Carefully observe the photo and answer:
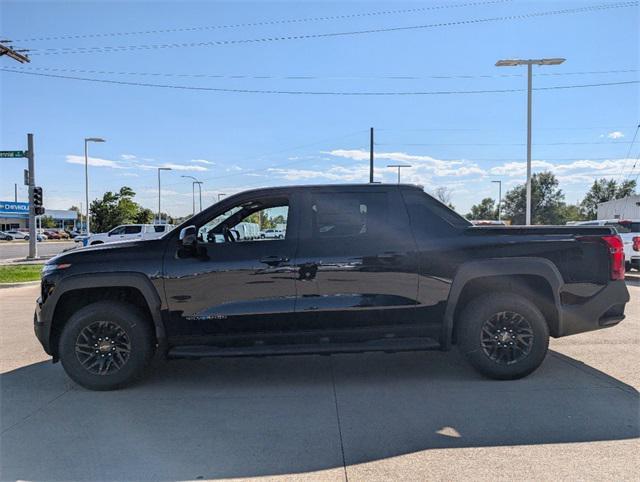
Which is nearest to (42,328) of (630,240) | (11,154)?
(630,240)

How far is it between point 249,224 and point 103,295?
1.61 m

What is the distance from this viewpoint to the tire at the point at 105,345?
4676mm

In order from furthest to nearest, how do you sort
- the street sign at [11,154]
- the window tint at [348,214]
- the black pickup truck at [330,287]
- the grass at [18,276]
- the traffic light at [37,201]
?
the traffic light at [37,201] → the street sign at [11,154] → the grass at [18,276] → the window tint at [348,214] → the black pickup truck at [330,287]

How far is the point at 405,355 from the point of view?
238 inches

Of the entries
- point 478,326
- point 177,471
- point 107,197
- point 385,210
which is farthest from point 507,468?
point 107,197

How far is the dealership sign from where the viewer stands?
77.5 m

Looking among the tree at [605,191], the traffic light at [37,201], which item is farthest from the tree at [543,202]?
the traffic light at [37,201]

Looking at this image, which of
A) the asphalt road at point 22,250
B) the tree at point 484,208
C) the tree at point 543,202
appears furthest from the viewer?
the tree at point 484,208

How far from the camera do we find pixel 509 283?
5016 millimetres

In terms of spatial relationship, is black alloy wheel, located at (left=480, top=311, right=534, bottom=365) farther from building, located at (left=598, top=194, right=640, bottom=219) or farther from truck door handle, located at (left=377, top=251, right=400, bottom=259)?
building, located at (left=598, top=194, right=640, bottom=219)

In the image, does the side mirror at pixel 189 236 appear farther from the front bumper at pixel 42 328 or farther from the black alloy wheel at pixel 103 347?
the front bumper at pixel 42 328

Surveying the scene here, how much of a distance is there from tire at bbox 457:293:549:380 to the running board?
18.5 inches

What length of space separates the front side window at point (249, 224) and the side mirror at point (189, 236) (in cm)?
26

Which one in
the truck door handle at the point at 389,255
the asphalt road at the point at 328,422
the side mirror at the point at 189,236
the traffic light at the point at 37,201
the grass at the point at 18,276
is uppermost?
the traffic light at the point at 37,201
